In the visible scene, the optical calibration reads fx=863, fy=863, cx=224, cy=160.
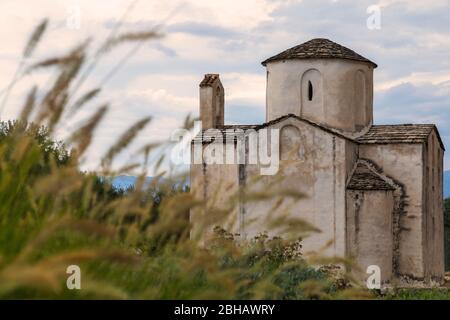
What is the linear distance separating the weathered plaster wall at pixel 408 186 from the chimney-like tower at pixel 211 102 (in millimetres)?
5209

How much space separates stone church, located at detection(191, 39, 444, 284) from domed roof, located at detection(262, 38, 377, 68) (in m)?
0.03

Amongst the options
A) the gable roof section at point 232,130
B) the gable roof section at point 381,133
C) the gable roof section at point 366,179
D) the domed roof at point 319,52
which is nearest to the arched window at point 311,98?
the domed roof at point 319,52

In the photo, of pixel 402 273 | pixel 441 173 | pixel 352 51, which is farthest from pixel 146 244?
pixel 441 173

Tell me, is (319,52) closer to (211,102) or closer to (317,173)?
(211,102)

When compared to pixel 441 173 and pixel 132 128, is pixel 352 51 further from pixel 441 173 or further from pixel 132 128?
pixel 132 128

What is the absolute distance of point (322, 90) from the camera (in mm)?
28516

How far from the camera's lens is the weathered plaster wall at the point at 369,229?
25.3 m

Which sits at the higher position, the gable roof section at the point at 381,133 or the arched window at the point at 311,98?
the arched window at the point at 311,98

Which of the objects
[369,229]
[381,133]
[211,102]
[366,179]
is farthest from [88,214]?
[211,102]

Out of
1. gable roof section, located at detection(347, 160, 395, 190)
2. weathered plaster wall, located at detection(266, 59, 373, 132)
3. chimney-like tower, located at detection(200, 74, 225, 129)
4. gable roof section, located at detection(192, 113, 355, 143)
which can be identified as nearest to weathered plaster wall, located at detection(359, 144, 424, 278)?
gable roof section, located at detection(347, 160, 395, 190)

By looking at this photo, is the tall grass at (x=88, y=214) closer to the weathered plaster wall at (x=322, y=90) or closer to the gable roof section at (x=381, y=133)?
the gable roof section at (x=381, y=133)

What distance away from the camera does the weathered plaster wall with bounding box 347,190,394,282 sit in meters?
25.3

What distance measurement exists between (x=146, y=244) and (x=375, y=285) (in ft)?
63.1

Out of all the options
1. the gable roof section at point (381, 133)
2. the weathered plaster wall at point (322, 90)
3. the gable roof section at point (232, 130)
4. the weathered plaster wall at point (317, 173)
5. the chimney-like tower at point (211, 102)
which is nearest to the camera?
the weathered plaster wall at point (317, 173)
